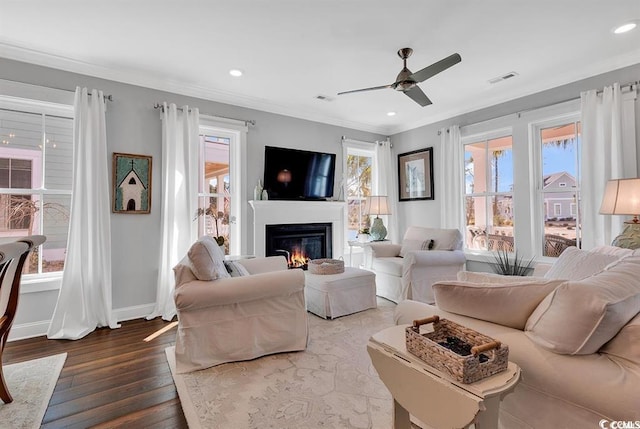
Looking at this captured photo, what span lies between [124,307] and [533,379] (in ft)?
12.8

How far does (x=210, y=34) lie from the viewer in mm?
2803

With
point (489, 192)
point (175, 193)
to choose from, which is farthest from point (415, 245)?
point (175, 193)

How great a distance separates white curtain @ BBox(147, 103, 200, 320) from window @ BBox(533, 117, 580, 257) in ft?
14.6

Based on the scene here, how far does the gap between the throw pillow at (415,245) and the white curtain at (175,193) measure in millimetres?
2880

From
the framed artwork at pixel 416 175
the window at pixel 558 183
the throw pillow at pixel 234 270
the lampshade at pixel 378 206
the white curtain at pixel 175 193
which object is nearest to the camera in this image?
the throw pillow at pixel 234 270

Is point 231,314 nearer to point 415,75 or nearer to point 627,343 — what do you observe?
point 627,343

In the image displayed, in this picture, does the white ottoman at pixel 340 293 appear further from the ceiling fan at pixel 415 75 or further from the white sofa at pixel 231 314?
the ceiling fan at pixel 415 75

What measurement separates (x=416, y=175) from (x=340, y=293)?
2.95 m

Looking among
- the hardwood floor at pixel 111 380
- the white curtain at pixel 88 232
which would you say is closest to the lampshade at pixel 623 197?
the hardwood floor at pixel 111 380

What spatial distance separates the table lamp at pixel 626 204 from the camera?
108 inches

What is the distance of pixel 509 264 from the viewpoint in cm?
421

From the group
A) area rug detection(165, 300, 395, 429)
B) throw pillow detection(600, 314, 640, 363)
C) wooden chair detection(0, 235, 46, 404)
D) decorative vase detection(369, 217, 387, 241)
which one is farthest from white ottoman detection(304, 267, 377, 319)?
throw pillow detection(600, 314, 640, 363)

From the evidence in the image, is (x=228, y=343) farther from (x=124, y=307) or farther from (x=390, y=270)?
(x=390, y=270)

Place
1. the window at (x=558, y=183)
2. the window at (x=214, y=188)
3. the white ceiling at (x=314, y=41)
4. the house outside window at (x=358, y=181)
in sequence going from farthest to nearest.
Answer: the house outside window at (x=358, y=181)
the window at (x=214, y=188)
the window at (x=558, y=183)
the white ceiling at (x=314, y=41)
